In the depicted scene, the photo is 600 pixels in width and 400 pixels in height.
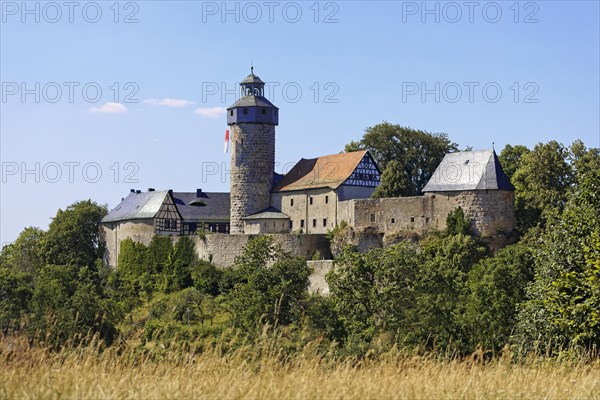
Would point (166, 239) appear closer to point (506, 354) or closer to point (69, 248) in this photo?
point (69, 248)

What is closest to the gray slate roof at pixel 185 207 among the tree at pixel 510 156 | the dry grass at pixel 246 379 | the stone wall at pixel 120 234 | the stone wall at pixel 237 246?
the stone wall at pixel 120 234

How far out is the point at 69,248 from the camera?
58.2m

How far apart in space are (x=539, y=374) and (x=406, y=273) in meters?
23.8

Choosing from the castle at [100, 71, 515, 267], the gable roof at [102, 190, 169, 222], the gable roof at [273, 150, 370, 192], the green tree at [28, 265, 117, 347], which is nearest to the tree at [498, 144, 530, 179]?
the castle at [100, 71, 515, 267]

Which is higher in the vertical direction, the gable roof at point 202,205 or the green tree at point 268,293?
the gable roof at point 202,205

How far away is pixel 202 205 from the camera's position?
57.0m

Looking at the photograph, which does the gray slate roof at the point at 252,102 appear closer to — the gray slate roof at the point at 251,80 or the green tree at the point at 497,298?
the gray slate roof at the point at 251,80

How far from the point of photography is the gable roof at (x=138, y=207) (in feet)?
182

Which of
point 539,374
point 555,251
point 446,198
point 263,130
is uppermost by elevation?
point 263,130

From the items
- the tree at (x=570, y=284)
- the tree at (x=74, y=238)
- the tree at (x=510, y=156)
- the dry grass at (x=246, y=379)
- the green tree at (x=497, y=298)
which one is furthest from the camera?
the tree at (x=74, y=238)

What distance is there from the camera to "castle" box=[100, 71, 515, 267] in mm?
43594

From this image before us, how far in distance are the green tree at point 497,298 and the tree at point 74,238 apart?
27.8m

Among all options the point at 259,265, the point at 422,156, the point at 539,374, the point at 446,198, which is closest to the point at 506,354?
Answer: the point at 539,374

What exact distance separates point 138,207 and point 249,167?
7924 millimetres
